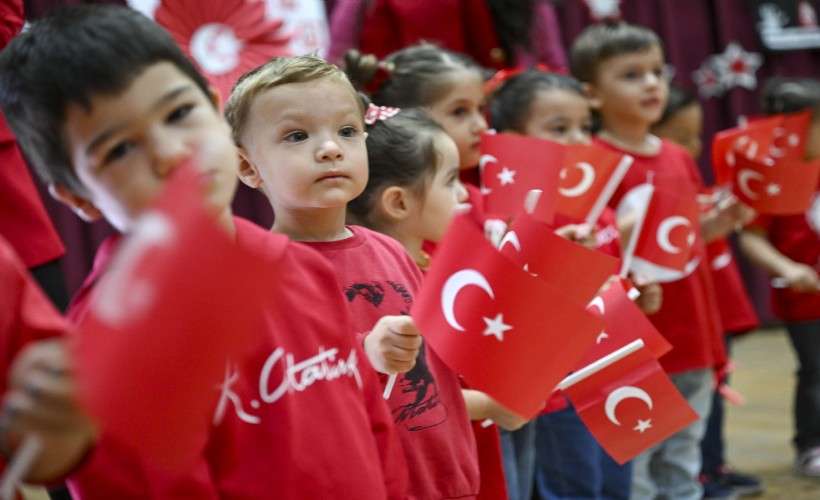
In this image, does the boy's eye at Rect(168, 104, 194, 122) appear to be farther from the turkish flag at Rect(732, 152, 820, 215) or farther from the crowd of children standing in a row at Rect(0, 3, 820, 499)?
the turkish flag at Rect(732, 152, 820, 215)

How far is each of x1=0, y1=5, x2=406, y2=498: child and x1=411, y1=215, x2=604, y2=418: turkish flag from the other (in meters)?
0.12

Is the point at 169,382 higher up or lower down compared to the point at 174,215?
lower down

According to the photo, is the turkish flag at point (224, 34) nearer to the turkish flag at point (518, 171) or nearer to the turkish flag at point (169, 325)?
the turkish flag at point (518, 171)

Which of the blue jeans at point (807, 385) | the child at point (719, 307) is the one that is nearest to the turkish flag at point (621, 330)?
the child at point (719, 307)

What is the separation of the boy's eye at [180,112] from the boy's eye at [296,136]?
341 millimetres

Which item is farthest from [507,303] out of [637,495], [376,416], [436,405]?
[637,495]

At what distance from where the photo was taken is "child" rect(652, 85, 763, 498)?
261 centimetres

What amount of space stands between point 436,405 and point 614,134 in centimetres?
134

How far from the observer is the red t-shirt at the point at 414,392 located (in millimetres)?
1207

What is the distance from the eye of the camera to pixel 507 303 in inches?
38.9

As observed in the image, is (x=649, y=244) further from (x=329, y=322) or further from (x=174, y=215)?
(x=174, y=215)

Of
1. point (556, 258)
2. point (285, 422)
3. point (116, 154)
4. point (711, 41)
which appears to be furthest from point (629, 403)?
point (711, 41)

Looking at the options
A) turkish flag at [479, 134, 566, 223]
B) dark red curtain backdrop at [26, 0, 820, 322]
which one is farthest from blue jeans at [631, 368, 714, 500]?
dark red curtain backdrop at [26, 0, 820, 322]

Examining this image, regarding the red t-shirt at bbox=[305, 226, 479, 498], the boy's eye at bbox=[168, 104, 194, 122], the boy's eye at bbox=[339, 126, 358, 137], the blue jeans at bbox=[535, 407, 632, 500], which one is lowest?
the blue jeans at bbox=[535, 407, 632, 500]
